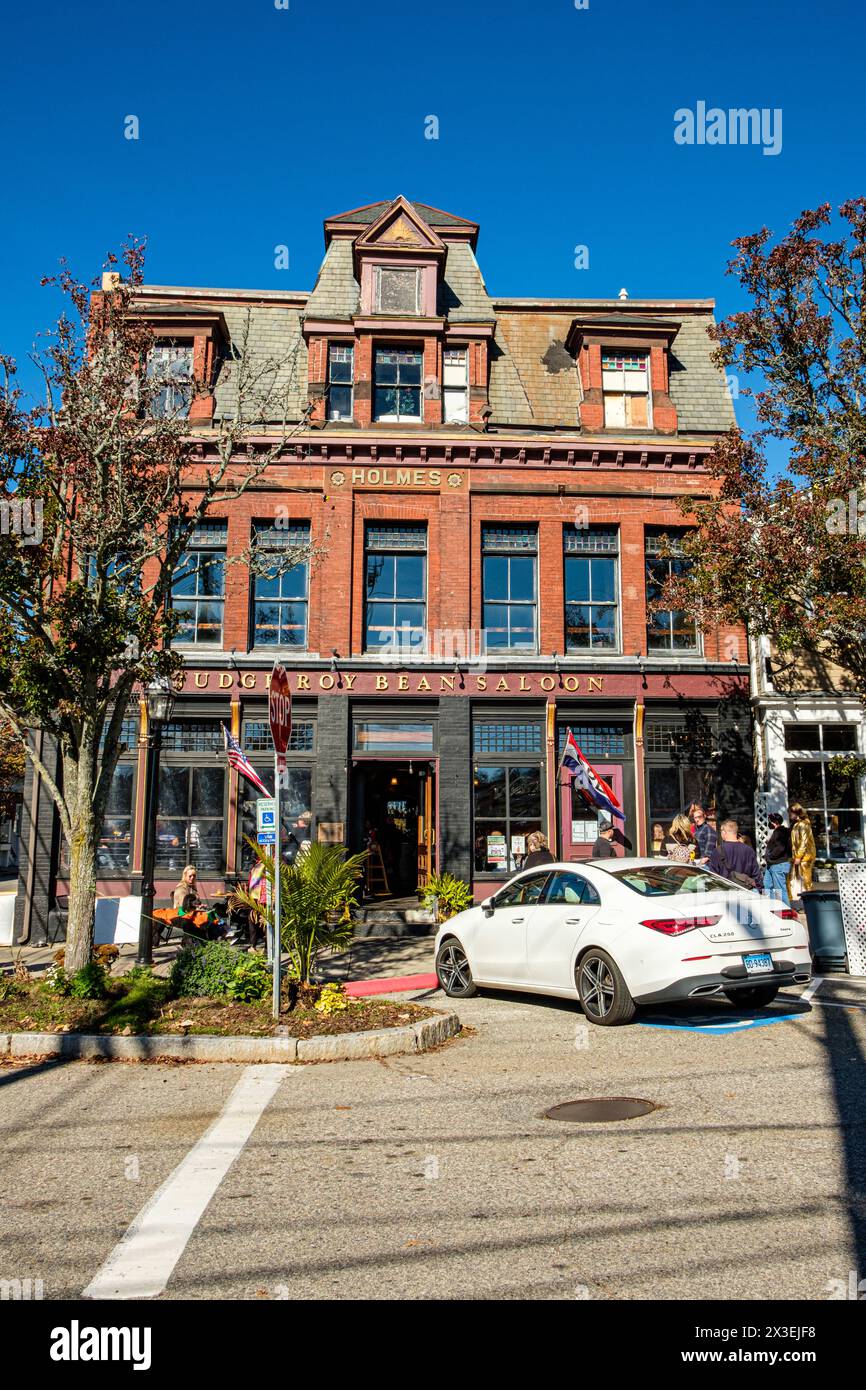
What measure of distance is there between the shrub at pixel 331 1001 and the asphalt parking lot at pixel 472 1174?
99 cm

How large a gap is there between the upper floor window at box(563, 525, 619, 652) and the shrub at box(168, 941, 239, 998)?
1077cm

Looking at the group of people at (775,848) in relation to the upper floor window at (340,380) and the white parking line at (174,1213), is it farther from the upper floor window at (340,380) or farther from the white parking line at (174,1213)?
the upper floor window at (340,380)

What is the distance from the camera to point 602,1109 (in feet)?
21.3

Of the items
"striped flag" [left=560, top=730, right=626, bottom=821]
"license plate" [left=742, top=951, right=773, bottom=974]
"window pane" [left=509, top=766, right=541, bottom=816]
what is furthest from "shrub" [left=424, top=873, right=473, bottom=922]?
"license plate" [left=742, top=951, right=773, bottom=974]

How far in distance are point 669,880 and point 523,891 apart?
175cm

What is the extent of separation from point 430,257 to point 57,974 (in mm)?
15637

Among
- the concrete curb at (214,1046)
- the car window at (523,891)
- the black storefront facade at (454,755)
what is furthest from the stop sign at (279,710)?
the black storefront facade at (454,755)

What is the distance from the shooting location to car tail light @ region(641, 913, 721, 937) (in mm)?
8602

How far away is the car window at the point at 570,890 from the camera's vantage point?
31.3 feet

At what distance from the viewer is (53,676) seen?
1044 centimetres

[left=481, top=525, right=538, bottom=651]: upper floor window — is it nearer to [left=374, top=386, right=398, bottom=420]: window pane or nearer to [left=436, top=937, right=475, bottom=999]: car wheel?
[left=374, top=386, right=398, bottom=420]: window pane

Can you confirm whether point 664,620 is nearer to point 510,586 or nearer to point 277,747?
point 510,586

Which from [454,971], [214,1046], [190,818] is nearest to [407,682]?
[190,818]

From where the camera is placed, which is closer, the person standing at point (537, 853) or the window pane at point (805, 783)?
the person standing at point (537, 853)
